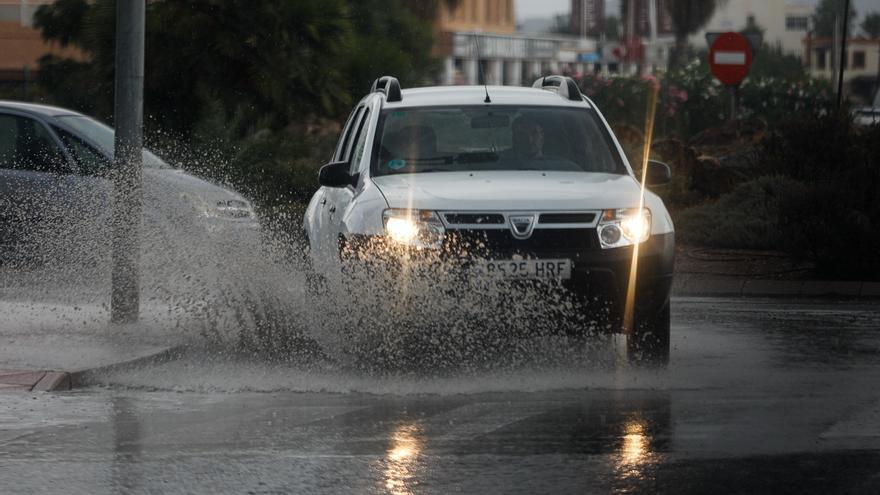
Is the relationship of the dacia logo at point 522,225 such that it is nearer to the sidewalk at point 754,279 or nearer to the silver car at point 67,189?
the silver car at point 67,189

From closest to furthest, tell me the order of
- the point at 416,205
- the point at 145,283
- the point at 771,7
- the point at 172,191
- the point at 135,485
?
the point at 135,485 < the point at 416,205 < the point at 145,283 < the point at 172,191 < the point at 771,7

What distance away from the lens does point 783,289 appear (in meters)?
15.1

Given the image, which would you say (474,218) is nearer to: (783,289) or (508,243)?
(508,243)

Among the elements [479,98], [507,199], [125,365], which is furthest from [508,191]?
[125,365]

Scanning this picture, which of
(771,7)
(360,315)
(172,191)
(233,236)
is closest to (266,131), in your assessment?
(172,191)

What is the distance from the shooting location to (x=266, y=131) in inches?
900

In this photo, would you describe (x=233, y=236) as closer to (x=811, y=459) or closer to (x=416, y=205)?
(x=416, y=205)

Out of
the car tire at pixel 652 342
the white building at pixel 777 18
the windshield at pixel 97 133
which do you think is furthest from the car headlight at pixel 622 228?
the white building at pixel 777 18

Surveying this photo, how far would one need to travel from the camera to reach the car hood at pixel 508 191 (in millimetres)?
9141

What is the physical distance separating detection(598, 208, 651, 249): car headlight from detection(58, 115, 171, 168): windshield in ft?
24.4

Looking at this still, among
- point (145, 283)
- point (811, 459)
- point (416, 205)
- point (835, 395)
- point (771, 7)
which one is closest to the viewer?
point (811, 459)

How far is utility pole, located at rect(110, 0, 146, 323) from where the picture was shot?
1115cm

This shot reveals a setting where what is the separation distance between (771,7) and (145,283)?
164m

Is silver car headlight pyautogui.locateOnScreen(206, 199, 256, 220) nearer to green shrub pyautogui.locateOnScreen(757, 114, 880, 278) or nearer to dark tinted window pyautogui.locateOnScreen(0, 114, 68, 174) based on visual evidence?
dark tinted window pyautogui.locateOnScreen(0, 114, 68, 174)
